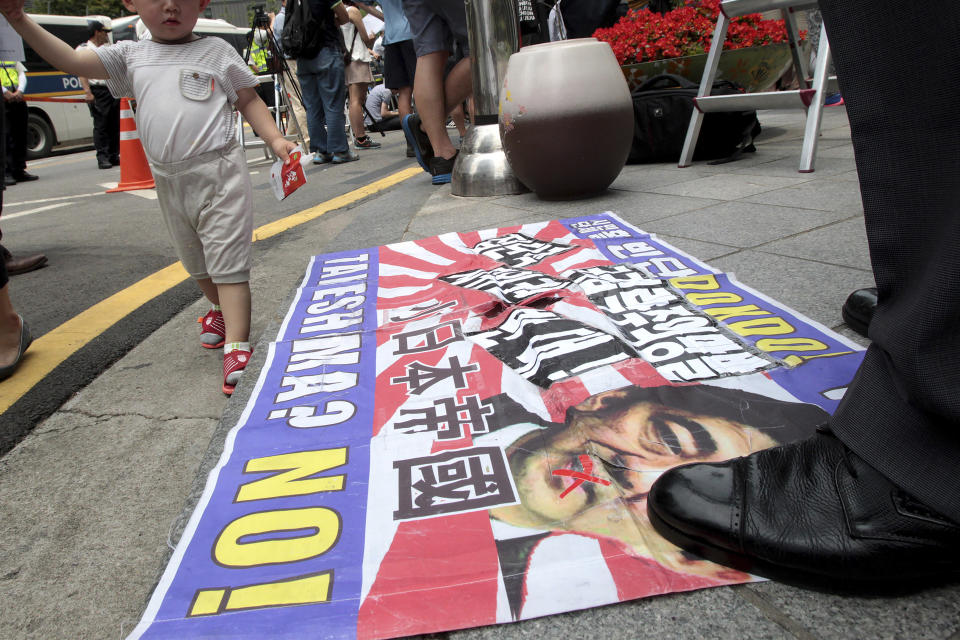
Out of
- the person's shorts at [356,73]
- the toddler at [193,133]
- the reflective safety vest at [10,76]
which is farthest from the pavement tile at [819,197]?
the reflective safety vest at [10,76]

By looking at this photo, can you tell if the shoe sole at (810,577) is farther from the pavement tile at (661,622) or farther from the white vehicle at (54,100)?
the white vehicle at (54,100)

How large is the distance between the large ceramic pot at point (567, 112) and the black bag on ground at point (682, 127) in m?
0.92

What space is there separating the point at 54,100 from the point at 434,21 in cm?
1068

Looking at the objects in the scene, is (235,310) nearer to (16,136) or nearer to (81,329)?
(81,329)

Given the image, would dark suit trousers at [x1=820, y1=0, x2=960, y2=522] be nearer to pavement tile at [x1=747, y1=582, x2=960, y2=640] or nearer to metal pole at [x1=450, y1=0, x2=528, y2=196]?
pavement tile at [x1=747, y1=582, x2=960, y2=640]

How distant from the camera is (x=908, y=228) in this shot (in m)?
0.87

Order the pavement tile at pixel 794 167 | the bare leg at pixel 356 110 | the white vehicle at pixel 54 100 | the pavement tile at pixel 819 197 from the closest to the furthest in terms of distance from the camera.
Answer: the pavement tile at pixel 819 197, the pavement tile at pixel 794 167, the bare leg at pixel 356 110, the white vehicle at pixel 54 100

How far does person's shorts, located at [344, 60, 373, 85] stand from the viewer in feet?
25.3

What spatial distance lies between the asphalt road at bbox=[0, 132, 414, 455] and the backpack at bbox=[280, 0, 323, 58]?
1009 millimetres

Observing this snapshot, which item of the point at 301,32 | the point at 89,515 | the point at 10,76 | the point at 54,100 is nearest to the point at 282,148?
the point at 89,515

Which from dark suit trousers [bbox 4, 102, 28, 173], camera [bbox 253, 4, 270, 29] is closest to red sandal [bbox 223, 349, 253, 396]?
camera [bbox 253, 4, 270, 29]

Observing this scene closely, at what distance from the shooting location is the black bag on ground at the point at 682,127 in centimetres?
390

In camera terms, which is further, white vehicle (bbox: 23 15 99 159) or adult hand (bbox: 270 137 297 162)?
white vehicle (bbox: 23 15 99 159)

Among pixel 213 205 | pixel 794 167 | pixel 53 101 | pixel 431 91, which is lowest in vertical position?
pixel 794 167
